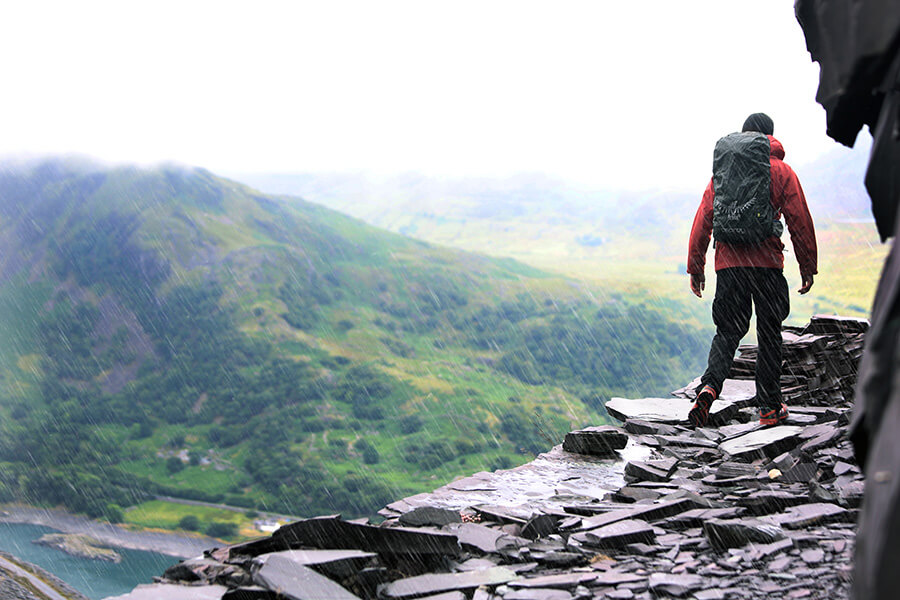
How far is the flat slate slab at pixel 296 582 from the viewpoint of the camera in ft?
11.6

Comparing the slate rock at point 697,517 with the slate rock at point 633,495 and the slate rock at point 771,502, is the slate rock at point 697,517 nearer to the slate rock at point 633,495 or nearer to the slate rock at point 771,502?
the slate rock at point 771,502

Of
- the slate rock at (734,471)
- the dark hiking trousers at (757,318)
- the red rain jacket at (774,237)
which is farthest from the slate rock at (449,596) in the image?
the red rain jacket at (774,237)

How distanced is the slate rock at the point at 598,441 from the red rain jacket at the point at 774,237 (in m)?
2.13

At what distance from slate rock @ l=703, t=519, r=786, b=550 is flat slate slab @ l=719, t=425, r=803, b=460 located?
2.56 m

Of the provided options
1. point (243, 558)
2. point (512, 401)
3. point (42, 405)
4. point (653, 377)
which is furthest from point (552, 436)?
point (42, 405)

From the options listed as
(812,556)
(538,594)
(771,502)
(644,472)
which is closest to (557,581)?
(538,594)

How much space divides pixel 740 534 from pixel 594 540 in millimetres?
897

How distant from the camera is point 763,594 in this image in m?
3.39

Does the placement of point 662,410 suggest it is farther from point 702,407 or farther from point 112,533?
point 112,533

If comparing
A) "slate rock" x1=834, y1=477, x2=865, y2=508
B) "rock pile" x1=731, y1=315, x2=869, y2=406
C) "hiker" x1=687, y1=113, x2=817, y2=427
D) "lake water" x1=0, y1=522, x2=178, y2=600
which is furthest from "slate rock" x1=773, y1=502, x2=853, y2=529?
"lake water" x1=0, y1=522, x2=178, y2=600

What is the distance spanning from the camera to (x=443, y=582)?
3992 millimetres

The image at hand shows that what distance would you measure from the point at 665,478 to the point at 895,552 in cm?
475

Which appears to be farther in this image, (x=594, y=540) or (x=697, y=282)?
(x=697, y=282)

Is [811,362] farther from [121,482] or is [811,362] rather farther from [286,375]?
[286,375]
